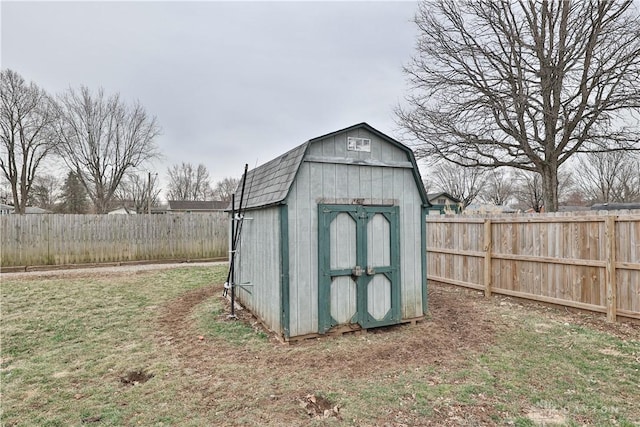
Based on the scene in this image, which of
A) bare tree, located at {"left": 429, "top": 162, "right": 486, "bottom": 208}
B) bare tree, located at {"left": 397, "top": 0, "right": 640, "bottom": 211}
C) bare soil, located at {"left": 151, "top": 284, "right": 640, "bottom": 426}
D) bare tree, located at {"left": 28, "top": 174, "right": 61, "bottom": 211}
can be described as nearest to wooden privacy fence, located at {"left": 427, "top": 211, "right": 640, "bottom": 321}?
bare soil, located at {"left": 151, "top": 284, "right": 640, "bottom": 426}

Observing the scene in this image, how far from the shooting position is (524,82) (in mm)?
11359

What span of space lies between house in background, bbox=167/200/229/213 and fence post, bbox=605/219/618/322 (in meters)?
35.0

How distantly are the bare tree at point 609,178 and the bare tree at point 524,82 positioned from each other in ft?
72.5

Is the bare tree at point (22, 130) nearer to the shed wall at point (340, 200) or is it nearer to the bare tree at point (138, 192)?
the bare tree at point (138, 192)

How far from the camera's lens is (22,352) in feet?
13.7

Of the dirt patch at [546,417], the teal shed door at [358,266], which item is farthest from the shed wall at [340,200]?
the dirt patch at [546,417]

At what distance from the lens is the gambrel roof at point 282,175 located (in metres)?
4.46

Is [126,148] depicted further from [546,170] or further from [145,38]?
[546,170]

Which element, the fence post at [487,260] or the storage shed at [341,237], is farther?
the fence post at [487,260]

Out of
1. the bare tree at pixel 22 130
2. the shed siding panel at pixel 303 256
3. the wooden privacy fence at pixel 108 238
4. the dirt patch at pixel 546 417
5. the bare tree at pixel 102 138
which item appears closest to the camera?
the dirt patch at pixel 546 417

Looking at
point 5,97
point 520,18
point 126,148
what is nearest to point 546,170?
point 520,18

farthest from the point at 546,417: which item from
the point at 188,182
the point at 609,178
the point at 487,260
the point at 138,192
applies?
the point at 188,182

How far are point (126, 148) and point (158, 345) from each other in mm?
22163

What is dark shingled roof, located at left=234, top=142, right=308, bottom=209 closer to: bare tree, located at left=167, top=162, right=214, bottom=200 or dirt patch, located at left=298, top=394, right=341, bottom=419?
dirt patch, located at left=298, top=394, right=341, bottom=419
